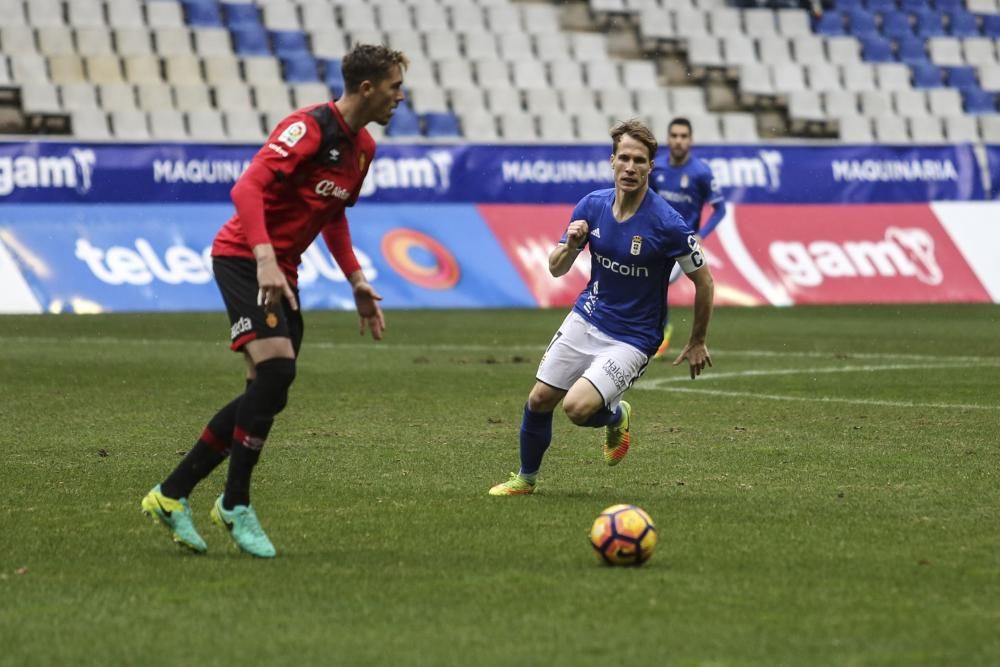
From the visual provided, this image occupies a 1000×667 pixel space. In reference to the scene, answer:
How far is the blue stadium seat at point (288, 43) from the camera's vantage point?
86.8 feet

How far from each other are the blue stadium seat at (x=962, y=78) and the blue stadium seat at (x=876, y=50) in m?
1.09

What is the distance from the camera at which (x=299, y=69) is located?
26156 millimetres

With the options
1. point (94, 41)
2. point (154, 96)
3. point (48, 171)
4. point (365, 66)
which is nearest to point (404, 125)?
point (154, 96)

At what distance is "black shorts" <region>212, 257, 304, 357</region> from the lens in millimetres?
6727

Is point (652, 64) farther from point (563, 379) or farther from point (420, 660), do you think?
point (420, 660)

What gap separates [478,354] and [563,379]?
26.9 feet

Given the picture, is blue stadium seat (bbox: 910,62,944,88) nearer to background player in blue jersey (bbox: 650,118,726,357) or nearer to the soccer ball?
background player in blue jersey (bbox: 650,118,726,357)

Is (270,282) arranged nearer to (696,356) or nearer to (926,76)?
(696,356)

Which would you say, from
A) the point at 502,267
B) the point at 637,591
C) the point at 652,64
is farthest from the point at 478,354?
the point at 652,64

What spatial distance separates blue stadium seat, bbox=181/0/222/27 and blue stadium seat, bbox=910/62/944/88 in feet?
42.7

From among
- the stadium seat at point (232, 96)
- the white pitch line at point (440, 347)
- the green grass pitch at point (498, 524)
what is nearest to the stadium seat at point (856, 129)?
the stadium seat at point (232, 96)

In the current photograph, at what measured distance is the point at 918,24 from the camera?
108ft

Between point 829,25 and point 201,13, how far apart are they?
12.0 meters

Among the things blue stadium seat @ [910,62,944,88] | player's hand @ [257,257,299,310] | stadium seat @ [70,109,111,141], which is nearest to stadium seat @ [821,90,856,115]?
blue stadium seat @ [910,62,944,88]
